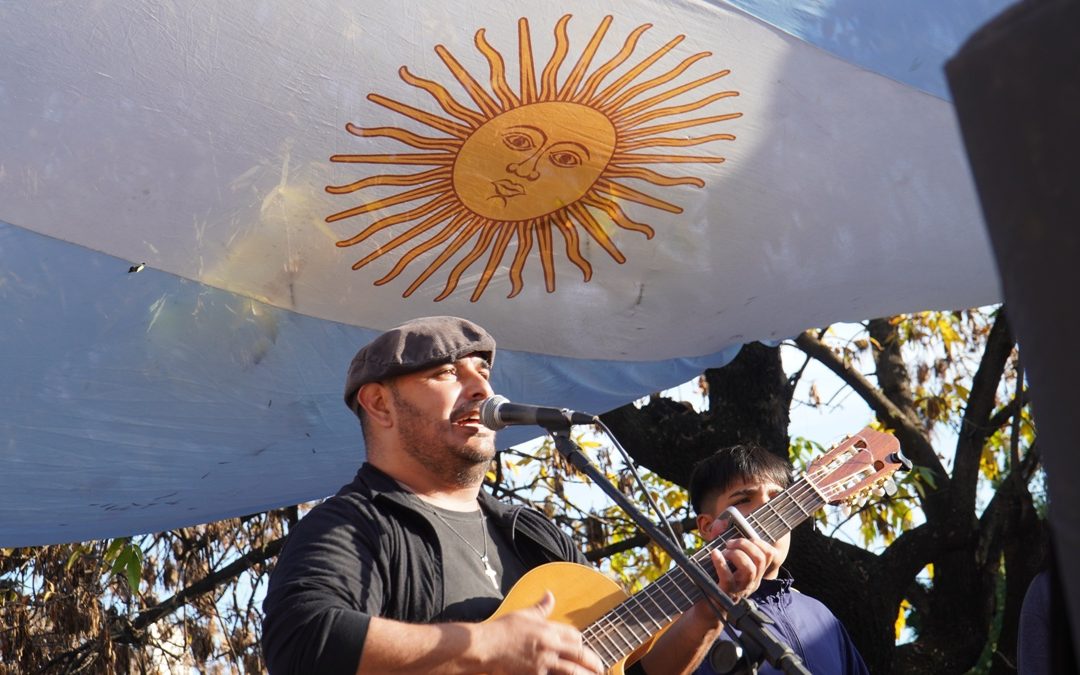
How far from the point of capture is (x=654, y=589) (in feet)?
8.69

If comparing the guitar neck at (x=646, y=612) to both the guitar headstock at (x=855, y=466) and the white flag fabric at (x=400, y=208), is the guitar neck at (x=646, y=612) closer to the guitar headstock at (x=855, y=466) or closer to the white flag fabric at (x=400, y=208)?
the guitar headstock at (x=855, y=466)

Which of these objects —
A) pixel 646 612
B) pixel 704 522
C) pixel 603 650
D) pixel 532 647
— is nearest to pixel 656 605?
pixel 646 612

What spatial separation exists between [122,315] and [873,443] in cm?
200

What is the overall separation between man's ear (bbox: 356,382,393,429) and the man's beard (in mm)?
58

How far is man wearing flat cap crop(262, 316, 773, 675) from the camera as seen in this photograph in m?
2.22

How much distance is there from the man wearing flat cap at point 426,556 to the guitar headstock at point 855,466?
0.42m

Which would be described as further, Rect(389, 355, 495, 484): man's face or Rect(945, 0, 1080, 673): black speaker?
Rect(389, 355, 495, 484): man's face

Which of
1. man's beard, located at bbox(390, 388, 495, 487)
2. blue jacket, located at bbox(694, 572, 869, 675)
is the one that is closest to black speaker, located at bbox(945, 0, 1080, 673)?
man's beard, located at bbox(390, 388, 495, 487)

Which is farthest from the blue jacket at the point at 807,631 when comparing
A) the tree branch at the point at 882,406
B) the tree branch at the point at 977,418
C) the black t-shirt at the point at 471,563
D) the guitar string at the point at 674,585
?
the tree branch at the point at 882,406

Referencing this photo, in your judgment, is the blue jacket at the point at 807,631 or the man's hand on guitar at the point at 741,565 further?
the blue jacket at the point at 807,631

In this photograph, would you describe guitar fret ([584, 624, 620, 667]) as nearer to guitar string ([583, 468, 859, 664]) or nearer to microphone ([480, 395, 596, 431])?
guitar string ([583, 468, 859, 664])

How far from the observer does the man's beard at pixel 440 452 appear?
267 centimetres

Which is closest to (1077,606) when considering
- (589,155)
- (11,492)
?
(589,155)

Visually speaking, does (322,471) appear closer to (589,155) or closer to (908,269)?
(589,155)
